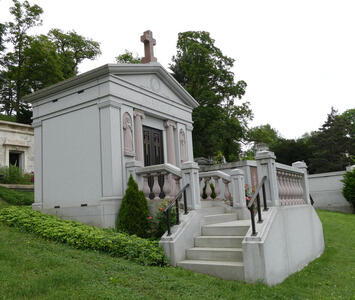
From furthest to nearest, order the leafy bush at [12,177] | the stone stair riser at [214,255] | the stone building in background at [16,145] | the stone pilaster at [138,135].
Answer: the stone building in background at [16,145] < the leafy bush at [12,177] < the stone pilaster at [138,135] < the stone stair riser at [214,255]

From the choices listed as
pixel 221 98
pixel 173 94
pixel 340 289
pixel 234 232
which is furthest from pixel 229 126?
pixel 340 289

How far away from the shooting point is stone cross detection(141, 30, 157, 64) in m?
12.3

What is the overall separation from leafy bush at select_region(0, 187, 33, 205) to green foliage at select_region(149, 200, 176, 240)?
25.2 ft

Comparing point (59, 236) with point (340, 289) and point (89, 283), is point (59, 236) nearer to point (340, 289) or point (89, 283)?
point (89, 283)

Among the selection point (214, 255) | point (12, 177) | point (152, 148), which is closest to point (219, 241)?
point (214, 255)

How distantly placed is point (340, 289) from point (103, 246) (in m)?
4.74

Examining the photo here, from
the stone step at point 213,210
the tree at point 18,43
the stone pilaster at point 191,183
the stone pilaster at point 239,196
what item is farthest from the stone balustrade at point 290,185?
the tree at point 18,43

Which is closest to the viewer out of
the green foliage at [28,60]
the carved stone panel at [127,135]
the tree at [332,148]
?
the carved stone panel at [127,135]

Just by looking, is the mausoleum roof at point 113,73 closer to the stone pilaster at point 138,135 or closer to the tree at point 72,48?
the stone pilaster at point 138,135

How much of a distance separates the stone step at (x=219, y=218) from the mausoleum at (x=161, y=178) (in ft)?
0.11

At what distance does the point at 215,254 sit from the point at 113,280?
2.36 metres

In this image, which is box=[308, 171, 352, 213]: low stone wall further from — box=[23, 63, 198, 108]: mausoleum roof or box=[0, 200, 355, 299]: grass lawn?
box=[0, 200, 355, 299]: grass lawn

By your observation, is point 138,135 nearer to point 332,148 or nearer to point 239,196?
point 239,196

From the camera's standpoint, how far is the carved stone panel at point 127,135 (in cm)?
1017
